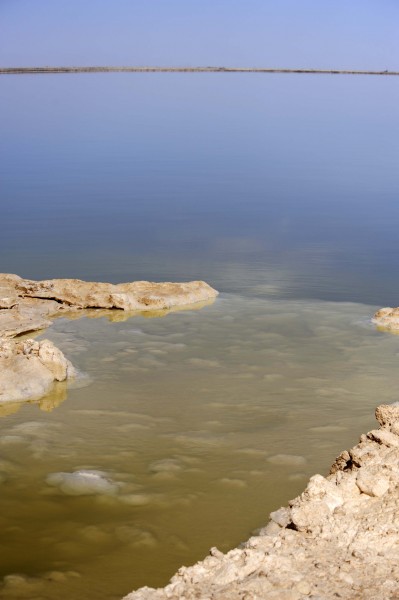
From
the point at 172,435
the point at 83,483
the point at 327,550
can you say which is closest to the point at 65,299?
the point at 172,435

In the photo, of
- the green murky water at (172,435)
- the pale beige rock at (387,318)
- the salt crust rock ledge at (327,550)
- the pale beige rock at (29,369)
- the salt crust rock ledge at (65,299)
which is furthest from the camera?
the pale beige rock at (387,318)

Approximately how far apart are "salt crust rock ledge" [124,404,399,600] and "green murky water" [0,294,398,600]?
0.43 meters

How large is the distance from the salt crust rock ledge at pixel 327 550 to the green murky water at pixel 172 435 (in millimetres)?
435

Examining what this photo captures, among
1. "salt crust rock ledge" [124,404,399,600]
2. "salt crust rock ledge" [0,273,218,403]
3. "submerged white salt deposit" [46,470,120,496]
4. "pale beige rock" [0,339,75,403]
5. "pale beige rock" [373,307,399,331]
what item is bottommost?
"salt crust rock ledge" [124,404,399,600]

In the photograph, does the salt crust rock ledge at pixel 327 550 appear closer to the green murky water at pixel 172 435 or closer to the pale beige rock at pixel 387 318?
the green murky water at pixel 172 435

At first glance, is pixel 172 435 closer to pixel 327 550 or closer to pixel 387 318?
pixel 327 550

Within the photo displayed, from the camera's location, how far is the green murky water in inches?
114

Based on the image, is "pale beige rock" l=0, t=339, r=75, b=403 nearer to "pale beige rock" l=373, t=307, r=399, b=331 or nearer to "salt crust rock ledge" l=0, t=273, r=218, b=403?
"salt crust rock ledge" l=0, t=273, r=218, b=403

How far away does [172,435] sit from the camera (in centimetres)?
385

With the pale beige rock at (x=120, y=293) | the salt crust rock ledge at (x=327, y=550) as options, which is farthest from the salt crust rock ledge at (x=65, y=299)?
the salt crust rock ledge at (x=327, y=550)

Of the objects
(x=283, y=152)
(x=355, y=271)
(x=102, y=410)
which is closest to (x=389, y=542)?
(x=102, y=410)

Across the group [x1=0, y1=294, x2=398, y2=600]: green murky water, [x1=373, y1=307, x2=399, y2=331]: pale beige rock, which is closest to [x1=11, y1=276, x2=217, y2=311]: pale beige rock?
[x1=0, y1=294, x2=398, y2=600]: green murky water

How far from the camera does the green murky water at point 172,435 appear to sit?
2.89 metres

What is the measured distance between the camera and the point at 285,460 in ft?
11.8
